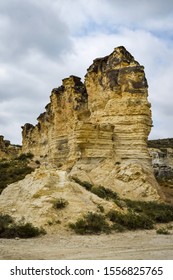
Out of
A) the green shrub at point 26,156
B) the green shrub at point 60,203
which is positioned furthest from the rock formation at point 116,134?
the green shrub at point 26,156

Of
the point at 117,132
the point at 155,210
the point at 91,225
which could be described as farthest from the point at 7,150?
the point at 91,225

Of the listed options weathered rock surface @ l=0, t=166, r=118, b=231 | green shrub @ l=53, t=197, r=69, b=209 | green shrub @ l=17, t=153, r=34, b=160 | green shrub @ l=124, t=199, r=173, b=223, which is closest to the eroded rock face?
green shrub @ l=124, t=199, r=173, b=223

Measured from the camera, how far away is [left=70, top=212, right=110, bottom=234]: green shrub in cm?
1314

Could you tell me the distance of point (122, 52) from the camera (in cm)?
2545

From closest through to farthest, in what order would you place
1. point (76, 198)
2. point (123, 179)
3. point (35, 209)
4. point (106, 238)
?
1. point (106, 238)
2. point (35, 209)
3. point (76, 198)
4. point (123, 179)

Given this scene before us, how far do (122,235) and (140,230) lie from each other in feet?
5.69

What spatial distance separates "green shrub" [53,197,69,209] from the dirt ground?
66.3 inches

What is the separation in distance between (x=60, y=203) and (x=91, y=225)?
1.55m

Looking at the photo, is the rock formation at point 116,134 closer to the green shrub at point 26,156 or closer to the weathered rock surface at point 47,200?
the weathered rock surface at point 47,200

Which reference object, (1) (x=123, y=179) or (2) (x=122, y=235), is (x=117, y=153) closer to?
(1) (x=123, y=179)

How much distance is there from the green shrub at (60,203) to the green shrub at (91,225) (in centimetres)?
90

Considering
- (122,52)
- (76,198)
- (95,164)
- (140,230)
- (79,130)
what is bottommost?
(140,230)

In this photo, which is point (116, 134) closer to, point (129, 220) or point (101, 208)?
point (101, 208)
